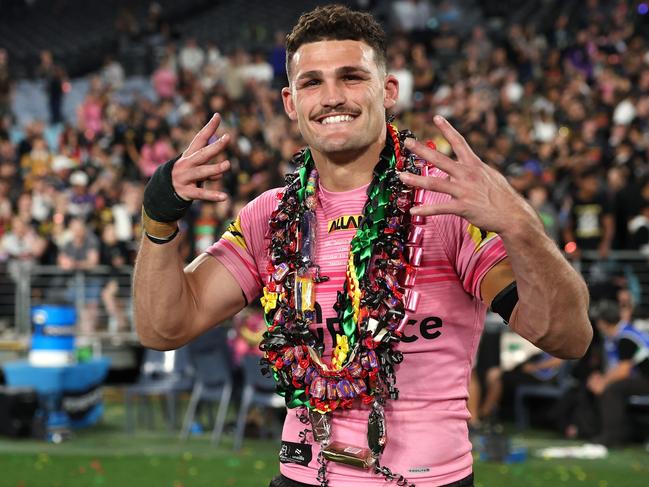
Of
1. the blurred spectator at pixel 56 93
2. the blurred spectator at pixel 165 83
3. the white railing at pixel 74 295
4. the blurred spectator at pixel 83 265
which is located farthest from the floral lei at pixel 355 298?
the blurred spectator at pixel 56 93

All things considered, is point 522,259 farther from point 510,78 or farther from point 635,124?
point 510,78

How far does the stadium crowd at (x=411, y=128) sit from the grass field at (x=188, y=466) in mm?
2189

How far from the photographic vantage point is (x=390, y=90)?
3.50 m

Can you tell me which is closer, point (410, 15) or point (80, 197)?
point (80, 197)

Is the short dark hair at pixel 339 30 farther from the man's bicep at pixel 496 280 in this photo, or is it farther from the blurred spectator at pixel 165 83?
the blurred spectator at pixel 165 83

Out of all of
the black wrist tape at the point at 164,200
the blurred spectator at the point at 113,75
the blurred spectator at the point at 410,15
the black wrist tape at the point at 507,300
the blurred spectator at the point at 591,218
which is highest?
the blurred spectator at the point at 410,15

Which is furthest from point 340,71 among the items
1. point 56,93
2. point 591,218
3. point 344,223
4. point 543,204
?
point 56,93

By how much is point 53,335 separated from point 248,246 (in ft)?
28.2

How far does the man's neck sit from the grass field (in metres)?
5.84

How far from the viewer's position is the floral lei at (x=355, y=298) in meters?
3.22

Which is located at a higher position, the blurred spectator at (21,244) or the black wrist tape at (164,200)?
the blurred spectator at (21,244)

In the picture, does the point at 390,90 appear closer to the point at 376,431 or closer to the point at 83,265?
the point at 376,431

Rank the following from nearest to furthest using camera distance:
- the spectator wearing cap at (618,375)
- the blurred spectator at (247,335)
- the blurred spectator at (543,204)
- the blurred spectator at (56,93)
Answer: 1. the spectator wearing cap at (618,375)
2. the blurred spectator at (247,335)
3. the blurred spectator at (543,204)
4. the blurred spectator at (56,93)

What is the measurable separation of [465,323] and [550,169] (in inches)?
447
